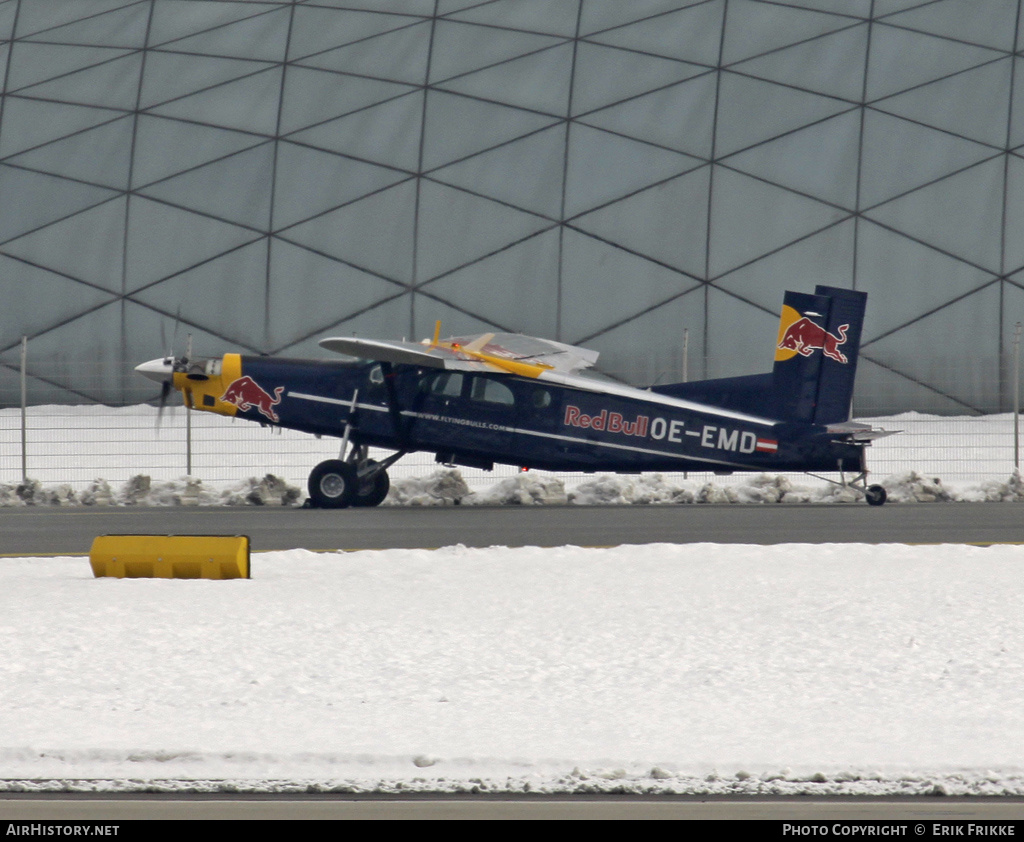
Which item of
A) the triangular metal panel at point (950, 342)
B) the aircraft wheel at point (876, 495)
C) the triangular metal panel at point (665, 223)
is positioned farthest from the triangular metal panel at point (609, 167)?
the aircraft wheel at point (876, 495)

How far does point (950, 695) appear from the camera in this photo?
19.4 ft

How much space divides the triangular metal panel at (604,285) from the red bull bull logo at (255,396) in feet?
29.5

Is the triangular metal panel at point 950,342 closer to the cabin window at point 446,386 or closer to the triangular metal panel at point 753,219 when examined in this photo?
the triangular metal panel at point 753,219

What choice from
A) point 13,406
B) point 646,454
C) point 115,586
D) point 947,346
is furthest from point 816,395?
point 13,406

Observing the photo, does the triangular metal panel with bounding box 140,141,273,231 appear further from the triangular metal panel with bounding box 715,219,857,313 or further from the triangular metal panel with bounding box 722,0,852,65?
the triangular metal panel with bounding box 722,0,852,65

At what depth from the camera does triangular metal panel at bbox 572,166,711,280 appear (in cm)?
2614

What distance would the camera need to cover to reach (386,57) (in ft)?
95.2

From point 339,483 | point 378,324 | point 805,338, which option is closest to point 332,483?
point 339,483

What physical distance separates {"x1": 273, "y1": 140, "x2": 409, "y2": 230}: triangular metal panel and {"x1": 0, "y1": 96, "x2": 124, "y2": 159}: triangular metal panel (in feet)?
13.8

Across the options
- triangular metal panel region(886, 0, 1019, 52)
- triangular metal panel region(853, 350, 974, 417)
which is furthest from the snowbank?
triangular metal panel region(886, 0, 1019, 52)

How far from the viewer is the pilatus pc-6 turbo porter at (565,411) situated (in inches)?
674

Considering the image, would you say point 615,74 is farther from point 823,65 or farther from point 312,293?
point 312,293

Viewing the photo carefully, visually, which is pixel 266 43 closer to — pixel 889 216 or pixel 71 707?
pixel 889 216
